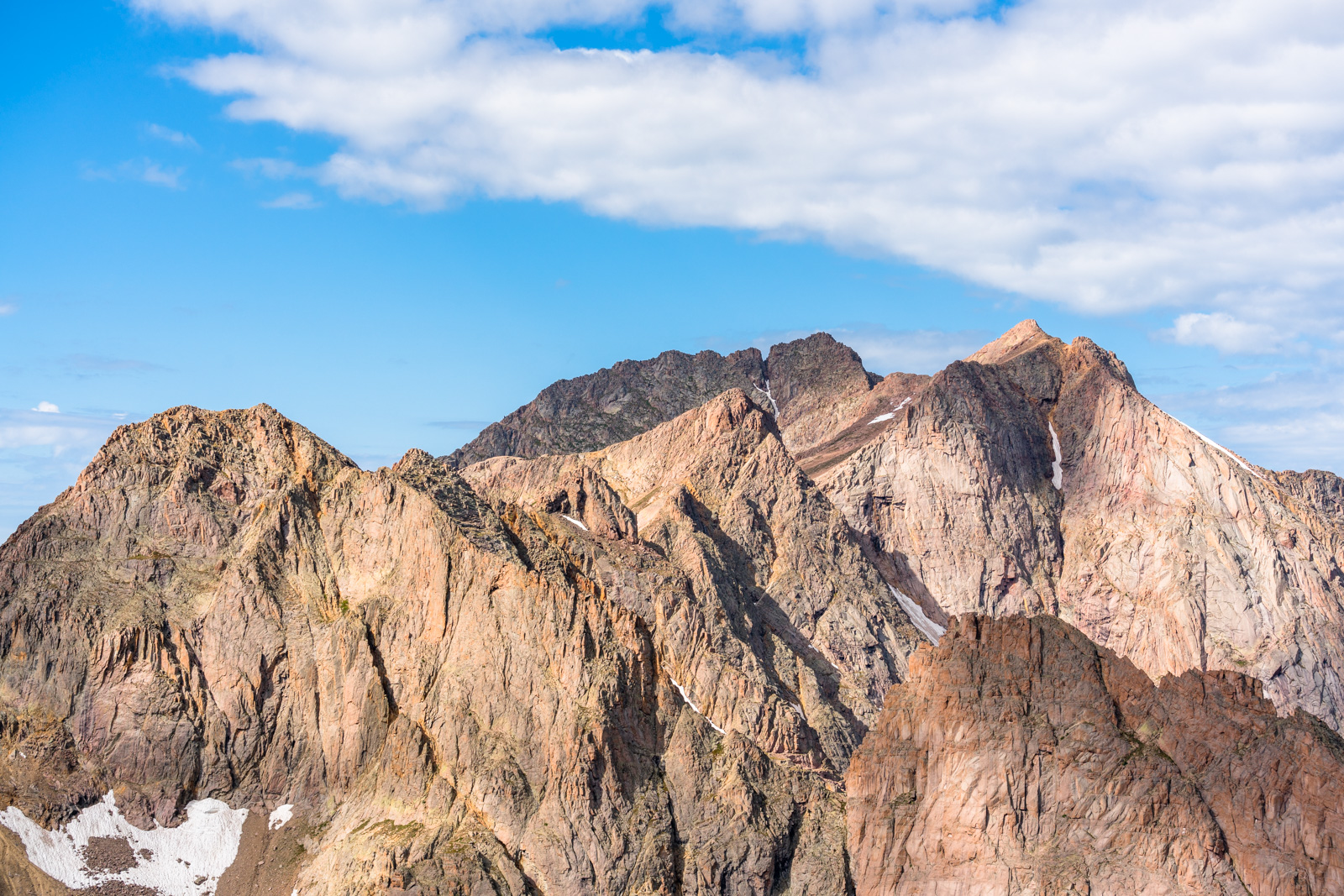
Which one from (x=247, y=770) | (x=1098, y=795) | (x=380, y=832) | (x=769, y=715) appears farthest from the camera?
(x=769, y=715)

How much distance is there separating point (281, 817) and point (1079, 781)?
8374 cm

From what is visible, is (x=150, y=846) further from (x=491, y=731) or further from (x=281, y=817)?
(x=491, y=731)

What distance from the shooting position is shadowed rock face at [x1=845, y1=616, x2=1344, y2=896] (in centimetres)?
12938

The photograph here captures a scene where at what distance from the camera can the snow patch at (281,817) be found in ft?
530

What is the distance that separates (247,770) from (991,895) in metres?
81.4

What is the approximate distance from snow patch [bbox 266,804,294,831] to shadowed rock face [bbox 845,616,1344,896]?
198 feet

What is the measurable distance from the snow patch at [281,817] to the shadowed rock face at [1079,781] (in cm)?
6039

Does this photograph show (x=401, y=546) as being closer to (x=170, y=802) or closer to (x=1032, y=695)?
(x=170, y=802)

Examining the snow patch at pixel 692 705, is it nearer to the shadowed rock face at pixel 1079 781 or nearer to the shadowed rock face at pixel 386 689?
the shadowed rock face at pixel 386 689

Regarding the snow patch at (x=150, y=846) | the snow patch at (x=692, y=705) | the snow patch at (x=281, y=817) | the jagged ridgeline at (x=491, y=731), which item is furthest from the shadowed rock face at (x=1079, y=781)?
the snow patch at (x=150, y=846)

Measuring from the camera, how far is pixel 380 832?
154500 mm

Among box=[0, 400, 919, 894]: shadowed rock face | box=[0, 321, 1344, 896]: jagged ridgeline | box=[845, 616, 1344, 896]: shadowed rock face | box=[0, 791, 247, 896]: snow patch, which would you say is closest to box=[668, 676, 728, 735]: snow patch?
box=[0, 400, 919, 894]: shadowed rock face

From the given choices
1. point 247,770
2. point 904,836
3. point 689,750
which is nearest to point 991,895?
point 904,836

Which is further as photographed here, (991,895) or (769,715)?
(769,715)
